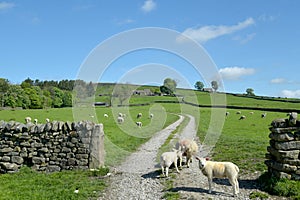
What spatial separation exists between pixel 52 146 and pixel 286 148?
430 inches

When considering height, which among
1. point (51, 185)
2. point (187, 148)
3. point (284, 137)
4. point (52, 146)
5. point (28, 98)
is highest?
point (28, 98)

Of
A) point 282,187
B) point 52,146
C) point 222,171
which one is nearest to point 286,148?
point 282,187

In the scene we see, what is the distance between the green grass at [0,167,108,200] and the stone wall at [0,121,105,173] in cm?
60

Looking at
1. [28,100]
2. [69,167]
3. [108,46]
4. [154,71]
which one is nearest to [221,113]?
[154,71]

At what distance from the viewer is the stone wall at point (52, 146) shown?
1488 cm

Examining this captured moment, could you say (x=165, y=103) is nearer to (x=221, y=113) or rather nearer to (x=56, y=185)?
(x=221, y=113)

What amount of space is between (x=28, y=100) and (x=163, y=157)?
321 feet

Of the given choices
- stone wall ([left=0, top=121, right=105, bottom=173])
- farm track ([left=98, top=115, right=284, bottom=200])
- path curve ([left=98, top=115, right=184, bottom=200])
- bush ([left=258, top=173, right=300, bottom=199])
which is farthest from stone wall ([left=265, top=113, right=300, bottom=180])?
stone wall ([left=0, top=121, right=105, bottom=173])

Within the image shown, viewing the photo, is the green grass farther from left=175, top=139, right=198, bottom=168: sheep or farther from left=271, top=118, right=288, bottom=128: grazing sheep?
left=271, top=118, right=288, bottom=128: grazing sheep

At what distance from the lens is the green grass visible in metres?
10.9

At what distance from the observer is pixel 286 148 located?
10820 millimetres

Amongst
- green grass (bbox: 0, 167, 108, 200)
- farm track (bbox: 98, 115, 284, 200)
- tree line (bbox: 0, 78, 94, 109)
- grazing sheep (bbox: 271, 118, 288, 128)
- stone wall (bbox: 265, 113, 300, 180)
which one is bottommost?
green grass (bbox: 0, 167, 108, 200)

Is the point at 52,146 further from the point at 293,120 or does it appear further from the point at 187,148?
the point at 293,120

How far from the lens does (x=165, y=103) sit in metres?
89.6
